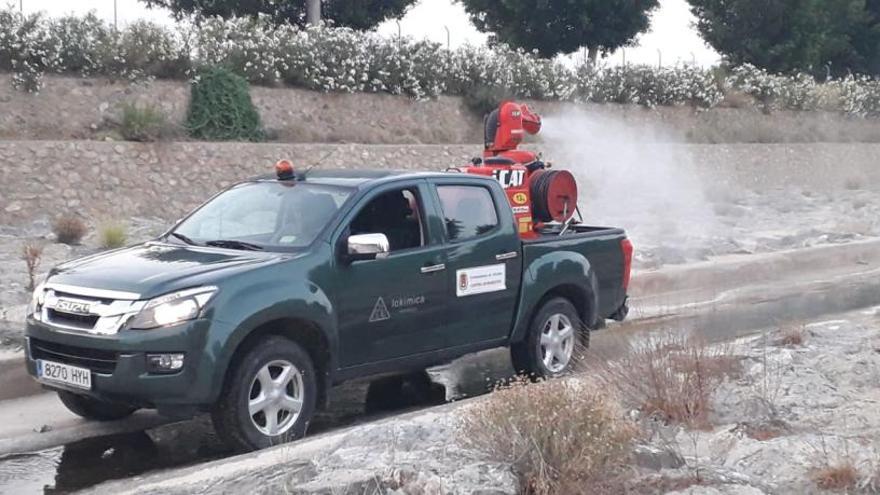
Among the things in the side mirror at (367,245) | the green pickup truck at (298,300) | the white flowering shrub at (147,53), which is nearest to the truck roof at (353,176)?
the green pickup truck at (298,300)

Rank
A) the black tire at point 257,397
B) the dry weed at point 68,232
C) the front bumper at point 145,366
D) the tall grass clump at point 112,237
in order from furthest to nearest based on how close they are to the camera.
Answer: the dry weed at point 68,232, the tall grass clump at point 112,237, the black tire at point 257,397, the front bumper at point 145,366

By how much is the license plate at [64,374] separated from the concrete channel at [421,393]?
54 cm

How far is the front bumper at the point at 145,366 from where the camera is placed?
6.49 m

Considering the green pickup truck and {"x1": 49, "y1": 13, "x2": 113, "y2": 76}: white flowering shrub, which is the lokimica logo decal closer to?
the green pickup truck

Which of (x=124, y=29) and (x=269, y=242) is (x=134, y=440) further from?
(x=124, y=29)

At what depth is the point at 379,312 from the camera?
7621 mm

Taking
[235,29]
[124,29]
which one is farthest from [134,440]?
[235,29]

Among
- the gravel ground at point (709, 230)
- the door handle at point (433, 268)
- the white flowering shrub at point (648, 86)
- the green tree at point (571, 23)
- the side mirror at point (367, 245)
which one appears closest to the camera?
the side mirror at point (367, 245)

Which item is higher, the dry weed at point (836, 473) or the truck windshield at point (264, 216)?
the truck windshield at point (264, 216)

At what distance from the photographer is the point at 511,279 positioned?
28.8 feet

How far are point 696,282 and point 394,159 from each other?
25.2 ft

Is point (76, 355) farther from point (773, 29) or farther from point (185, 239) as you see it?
point (773, 29)

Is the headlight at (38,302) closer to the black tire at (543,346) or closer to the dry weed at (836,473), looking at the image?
the black tire at (543,346)

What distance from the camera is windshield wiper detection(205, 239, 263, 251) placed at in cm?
751
